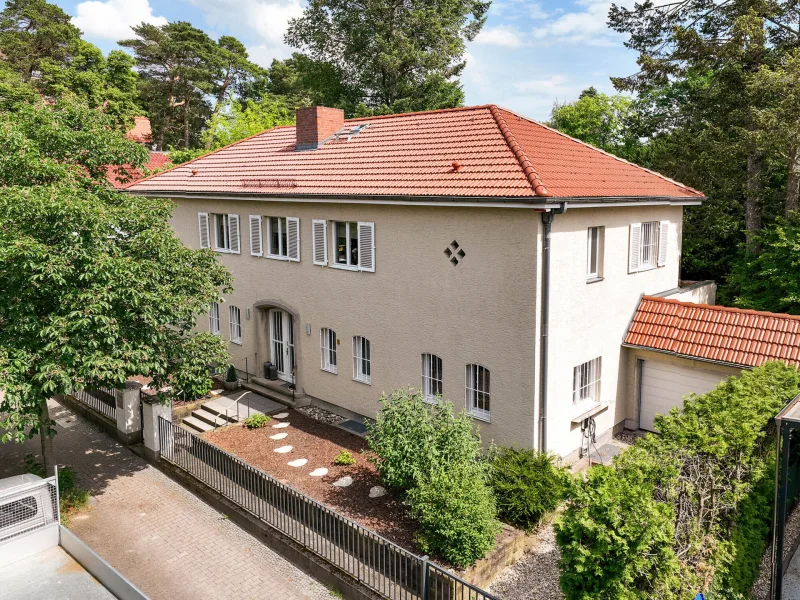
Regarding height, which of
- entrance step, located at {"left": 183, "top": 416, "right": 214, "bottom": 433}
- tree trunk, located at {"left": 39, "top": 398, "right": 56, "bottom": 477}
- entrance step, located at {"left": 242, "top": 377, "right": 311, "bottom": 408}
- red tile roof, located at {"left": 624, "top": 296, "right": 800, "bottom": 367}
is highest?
red tile roof, located at {"left": 624, "top": 296, "right": 800, "bottom": 367}

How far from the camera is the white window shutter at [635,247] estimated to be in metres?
15.4

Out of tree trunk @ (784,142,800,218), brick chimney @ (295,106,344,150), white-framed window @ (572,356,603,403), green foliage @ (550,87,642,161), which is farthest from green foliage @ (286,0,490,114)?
white-framed window @ (572,356,603,403)

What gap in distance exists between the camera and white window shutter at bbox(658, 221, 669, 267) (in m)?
16.8

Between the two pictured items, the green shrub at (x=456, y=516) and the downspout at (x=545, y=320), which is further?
the downspout at (x=545, y=320)

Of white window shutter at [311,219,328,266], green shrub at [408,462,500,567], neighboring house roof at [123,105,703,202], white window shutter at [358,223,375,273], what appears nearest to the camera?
green shrub at [408,462,500,567]

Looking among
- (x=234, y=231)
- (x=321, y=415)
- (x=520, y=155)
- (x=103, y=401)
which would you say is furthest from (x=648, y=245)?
(x=103, y=401)

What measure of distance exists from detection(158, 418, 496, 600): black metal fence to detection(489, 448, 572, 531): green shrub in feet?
7.90

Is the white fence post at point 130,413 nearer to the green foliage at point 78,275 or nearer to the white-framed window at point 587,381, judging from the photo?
the green foliage at point 78,275

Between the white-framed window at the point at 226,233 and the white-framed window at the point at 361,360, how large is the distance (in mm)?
6282

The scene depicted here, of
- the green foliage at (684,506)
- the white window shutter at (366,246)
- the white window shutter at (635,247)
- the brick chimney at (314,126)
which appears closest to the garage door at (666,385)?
the white window shutter at (635,247)

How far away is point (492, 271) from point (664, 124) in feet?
61.9

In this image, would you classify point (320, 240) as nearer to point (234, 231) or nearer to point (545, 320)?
point (234, 231)

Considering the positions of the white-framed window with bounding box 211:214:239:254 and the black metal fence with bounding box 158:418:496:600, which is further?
the white-framed window with bounding box 211:214:239:254

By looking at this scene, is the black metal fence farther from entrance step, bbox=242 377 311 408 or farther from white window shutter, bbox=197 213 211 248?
white window shutter, bbox=197 213 211 248
